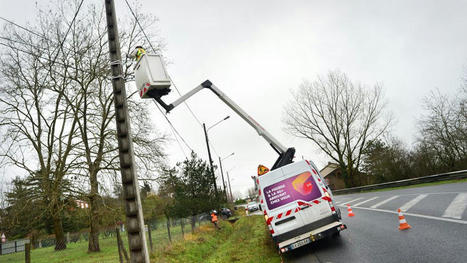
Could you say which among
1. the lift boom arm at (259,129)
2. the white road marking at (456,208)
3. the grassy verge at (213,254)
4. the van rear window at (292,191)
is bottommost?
the grassy verge at (213,254)

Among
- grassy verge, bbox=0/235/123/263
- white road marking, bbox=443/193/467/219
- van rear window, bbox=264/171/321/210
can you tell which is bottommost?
white road marking, bbox=443/193/467/219

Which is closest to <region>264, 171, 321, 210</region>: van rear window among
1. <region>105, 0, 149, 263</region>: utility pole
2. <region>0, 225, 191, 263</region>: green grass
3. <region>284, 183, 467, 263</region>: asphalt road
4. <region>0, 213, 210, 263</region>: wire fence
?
<region>284, 183, 467, 263</region>: asphalt road

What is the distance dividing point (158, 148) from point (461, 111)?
31.3 meters

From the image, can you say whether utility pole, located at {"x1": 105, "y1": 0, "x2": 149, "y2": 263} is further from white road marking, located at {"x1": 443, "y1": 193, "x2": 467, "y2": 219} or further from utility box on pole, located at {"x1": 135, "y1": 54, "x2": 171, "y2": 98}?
white road marking, located at {"x1": 443, "y1": 193, "x2": 467, "y2": 219}

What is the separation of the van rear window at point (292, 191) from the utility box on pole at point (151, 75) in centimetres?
395

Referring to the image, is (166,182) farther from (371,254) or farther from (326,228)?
(371,254)

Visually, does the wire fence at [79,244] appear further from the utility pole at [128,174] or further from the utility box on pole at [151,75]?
the utility box on pole at [151,75]

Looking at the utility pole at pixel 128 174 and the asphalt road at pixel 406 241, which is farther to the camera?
the utility pole at pixel 128 174

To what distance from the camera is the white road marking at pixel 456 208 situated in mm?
7530

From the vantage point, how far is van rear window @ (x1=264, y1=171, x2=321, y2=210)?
793 cm

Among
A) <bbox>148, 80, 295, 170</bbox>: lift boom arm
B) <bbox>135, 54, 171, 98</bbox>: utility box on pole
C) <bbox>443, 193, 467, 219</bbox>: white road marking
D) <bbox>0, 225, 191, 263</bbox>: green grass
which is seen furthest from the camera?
<bbox>0, 225, 191, 263</bbox>: green grass

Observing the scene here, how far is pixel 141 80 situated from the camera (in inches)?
259

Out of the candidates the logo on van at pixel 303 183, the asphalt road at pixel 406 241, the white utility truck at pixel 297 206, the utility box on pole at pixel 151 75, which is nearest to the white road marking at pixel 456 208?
the asphalt road at pixel 406 241

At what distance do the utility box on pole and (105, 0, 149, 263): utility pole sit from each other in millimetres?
429
